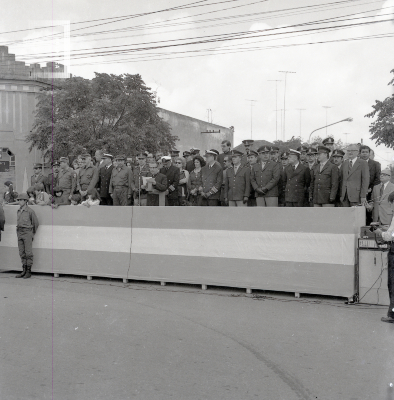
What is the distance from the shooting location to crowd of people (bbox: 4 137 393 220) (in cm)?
1089

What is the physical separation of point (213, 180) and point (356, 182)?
9.63 ft

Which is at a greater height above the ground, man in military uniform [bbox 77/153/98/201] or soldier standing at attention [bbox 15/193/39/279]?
man in military uniform [bbox 77/153/98/201]

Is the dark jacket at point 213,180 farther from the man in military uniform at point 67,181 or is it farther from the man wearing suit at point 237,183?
the man in military uniform at point 67,181

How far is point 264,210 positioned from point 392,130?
28231 mm

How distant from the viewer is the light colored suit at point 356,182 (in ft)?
35.1

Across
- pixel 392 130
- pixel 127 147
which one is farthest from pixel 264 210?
pixel 392 130

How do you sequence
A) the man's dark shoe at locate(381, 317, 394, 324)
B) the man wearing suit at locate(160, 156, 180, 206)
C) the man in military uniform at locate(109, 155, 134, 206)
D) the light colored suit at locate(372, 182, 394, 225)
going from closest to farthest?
1. the man's dark shoe at locate(381, 317, 394, 324)
2. the light colored suit at locate(372, 182, 394, 225)
3. the man wearing suit at locate(160, 156, 180, 206)
4. the man in military uniform at locate(109, 155, 134, 206)

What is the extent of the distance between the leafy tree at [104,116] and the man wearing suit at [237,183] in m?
23.2

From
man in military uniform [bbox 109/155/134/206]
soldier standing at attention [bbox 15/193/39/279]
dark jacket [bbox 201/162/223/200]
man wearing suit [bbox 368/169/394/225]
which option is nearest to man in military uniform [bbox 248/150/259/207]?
dark jacket [bbox 201/162/223/200]

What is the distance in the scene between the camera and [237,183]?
11.7 meters

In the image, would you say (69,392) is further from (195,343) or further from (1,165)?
(1,165)

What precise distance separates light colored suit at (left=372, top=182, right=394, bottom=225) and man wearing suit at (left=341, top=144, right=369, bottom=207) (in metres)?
0.41

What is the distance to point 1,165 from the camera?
3272cm

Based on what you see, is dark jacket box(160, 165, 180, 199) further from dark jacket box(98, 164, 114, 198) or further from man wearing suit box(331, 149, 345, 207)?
man wearing suit box(331, 149, 345, 207)
